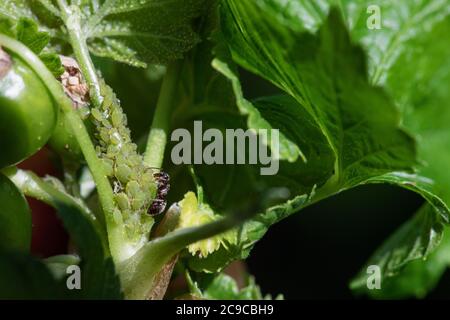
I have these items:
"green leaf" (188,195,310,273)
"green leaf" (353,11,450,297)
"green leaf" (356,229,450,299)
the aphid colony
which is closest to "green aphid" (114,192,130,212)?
the aphid colony

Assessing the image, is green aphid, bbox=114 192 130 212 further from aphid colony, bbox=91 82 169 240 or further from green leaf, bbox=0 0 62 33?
green leaf, bbox=0 0 62 33

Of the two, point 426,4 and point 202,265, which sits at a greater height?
point 426,4

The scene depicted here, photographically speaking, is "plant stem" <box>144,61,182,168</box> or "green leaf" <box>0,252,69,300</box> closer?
"green leaf" <box>0,252,69,300</box>

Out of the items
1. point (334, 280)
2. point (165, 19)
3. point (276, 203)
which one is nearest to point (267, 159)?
point (276, 203)

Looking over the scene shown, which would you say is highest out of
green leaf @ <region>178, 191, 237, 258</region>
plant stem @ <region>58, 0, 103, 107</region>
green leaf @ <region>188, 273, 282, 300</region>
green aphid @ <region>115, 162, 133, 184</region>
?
plant stem @ <region>58, 0, 103, 107</region>

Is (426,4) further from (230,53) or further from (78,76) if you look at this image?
(78,76)

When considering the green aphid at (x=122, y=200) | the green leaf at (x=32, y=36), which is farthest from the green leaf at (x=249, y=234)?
the green leaf at (x=32, y=36)

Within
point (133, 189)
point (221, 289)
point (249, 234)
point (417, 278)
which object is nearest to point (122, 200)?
point (133, 189)
